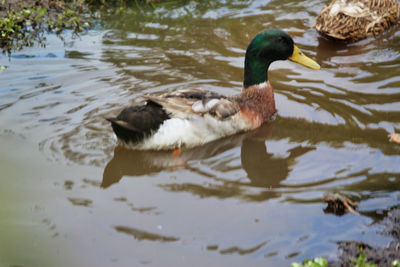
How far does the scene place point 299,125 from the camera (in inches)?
230

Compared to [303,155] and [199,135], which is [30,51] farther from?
[303,155]

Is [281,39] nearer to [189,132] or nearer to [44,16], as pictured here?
[189,132]

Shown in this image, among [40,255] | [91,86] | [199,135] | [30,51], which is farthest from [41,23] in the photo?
[40,255]

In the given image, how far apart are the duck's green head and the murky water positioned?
1.71ft

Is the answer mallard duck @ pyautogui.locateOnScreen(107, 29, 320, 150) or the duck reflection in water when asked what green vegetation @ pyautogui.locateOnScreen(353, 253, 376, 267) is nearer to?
the duck reflection in water

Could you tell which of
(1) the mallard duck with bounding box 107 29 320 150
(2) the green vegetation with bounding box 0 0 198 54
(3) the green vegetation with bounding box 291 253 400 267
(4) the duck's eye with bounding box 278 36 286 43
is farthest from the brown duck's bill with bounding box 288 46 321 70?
(2) the green vegetation with bounding box 0 0 198 54

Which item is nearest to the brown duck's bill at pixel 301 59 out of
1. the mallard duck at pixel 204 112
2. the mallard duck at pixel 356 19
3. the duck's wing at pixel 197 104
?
the mallard duck at pixel 204 112

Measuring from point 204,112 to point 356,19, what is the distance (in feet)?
13.0

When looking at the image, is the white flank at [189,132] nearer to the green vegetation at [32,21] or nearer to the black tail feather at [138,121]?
the black tail feather at [138,121]

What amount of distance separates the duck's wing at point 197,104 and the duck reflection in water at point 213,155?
0.35 metres

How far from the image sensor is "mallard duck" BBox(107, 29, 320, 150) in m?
5.17

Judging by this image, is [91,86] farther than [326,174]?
Yes

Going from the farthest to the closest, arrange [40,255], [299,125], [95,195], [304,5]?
[304,5]
[299,125]
[95,195]
[40,255]

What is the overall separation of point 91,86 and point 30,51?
5.62ft
